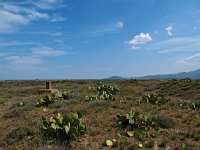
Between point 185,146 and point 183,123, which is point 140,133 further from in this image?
point 183,123

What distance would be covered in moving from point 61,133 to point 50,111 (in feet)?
13.2

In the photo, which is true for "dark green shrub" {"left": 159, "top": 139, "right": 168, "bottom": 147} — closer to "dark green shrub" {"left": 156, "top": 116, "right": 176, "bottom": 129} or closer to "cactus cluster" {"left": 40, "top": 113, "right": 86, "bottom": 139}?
"dark green shrub" {"left": 156, "top": 116, "right": 176, "bottom": 129}

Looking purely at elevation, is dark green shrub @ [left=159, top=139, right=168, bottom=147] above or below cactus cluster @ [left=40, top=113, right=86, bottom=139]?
below

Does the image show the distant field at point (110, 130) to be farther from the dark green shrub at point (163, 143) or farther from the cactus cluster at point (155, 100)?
the cactus cluster at point (155, 100)

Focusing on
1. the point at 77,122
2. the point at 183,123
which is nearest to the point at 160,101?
the point at 183,123

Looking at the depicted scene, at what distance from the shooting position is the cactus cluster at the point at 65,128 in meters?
9.32

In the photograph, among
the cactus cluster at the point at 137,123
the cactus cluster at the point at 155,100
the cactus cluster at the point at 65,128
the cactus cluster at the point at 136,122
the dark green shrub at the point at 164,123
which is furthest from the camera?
the cactus cluster at the point at 155,100

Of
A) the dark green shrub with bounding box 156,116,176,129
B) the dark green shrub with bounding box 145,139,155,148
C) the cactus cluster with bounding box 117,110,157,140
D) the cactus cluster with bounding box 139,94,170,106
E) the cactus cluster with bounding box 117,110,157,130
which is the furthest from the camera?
the cactus cluster with bounding box 139,94,170,106

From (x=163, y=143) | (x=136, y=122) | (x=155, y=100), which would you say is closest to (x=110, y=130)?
(x=136, y=122)

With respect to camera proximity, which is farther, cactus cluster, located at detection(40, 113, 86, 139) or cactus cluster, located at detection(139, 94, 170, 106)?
cactus cluster, located at detection(139, 94, 170, 106)

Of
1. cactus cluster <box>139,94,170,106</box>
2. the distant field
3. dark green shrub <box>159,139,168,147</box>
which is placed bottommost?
dark green shrub <box>159,139,168,147</box>

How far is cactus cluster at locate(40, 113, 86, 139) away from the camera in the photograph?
30.6 ft

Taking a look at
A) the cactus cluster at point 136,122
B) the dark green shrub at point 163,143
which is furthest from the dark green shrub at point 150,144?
the cactus cluster at point 136,122

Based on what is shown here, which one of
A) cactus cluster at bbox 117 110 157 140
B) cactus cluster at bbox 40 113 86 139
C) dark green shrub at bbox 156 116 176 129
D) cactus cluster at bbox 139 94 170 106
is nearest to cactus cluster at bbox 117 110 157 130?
cactus cluster at bbox 117 110 157 140
